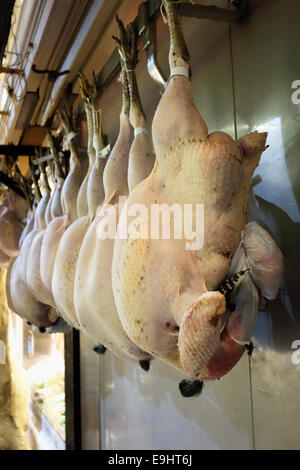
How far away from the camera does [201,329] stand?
0.69 meters

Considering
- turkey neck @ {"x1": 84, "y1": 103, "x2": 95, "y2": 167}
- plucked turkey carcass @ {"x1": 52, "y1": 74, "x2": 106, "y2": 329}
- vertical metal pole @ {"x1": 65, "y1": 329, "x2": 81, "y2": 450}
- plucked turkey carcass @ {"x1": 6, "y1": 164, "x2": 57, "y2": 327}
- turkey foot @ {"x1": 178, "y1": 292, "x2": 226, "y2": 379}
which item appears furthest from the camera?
vertical metal pole @ {"x1": 65, "y1": 329, "x2": 81, "y2": 450}

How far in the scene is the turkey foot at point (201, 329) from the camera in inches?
26.7

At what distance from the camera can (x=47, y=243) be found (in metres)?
1.55

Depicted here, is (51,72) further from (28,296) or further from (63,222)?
(28,296)

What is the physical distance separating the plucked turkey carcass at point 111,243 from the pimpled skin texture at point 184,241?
16cm

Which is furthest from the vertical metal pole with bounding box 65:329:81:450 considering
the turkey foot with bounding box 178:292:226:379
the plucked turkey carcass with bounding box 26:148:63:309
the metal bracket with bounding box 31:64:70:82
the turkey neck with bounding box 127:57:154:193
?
the turkey foot with bounding box 178:292:226:379

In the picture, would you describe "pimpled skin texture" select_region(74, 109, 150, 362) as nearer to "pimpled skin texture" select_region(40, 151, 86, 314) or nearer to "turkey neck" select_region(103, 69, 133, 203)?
"turkey neck" select_region(103, 69, 133, 203)

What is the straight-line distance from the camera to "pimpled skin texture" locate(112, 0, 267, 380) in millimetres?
783

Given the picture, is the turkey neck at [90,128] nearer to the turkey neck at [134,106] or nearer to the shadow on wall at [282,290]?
the turkey neck at [134,106]

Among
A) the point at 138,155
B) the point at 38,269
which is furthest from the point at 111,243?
the point at 38,269

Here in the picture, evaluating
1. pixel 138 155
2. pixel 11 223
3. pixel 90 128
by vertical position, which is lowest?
pixel 138 155

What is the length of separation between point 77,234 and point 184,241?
22.7 inches
